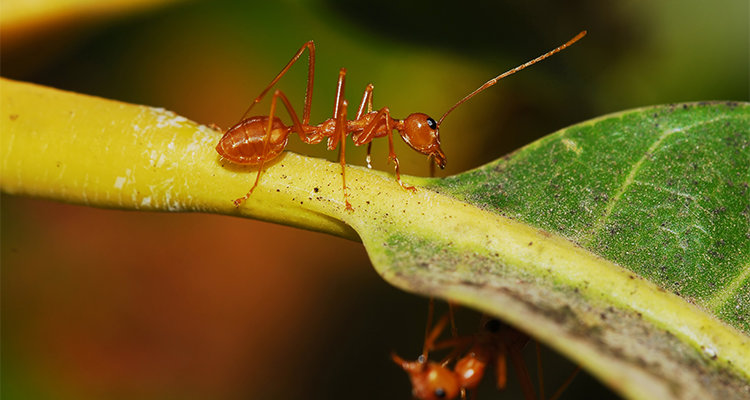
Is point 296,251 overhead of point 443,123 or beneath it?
beneath

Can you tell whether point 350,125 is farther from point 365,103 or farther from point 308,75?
point 308,75

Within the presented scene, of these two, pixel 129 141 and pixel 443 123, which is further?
pixel 443 123

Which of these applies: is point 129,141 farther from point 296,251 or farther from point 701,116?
point 701,116

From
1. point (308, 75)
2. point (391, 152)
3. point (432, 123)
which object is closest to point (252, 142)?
point (391, 152)

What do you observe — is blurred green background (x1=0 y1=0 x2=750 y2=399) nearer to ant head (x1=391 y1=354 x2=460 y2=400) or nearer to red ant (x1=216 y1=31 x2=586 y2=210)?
red ant (x1=216 y1=31 x2=586 y2=210)

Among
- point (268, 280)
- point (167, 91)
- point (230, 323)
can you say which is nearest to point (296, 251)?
point (268, 280)

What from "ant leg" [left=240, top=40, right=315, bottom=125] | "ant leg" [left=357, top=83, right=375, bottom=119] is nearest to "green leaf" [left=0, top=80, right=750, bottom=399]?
"ant leg" [left=240, top=40, right=315, bottom=125]

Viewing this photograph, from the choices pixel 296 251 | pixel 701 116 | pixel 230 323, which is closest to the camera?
pixel 701 116
